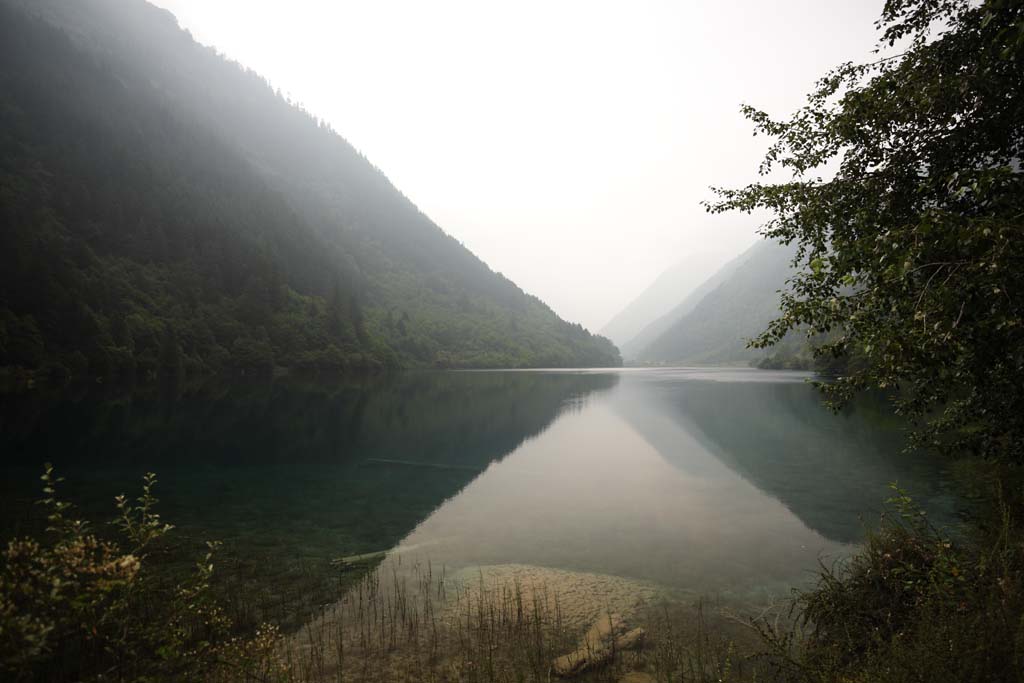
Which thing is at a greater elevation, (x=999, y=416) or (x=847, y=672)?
(x=999, y=416)

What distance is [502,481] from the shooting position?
27.1 m

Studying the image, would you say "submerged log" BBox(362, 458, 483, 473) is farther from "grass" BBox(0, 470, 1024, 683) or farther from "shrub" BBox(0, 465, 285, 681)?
"shrub" BBox(0, 465, 285, 681)

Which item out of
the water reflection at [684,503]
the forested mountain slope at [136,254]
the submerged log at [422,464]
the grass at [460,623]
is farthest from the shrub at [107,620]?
the forested mountain slope at [136,254]

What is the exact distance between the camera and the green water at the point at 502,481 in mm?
16547

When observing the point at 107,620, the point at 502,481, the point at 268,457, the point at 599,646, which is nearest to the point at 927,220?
the point at 599,646

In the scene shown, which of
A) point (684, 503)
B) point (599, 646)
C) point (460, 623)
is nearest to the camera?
point (599, 646)

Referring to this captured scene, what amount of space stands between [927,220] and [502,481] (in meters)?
22.9

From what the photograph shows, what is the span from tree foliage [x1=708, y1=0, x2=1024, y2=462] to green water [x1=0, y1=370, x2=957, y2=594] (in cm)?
726

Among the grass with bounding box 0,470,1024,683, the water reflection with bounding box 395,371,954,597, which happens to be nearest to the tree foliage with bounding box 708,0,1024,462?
the grass with bounding box 0,470,1024,683

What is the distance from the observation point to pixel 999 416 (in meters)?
12.1

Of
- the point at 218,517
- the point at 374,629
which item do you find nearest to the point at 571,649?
the point at 374,629

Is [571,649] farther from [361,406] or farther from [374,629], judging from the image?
[361,406]

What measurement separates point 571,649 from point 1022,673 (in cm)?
704

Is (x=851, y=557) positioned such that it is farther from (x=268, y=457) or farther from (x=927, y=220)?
(x=268, y=457)
